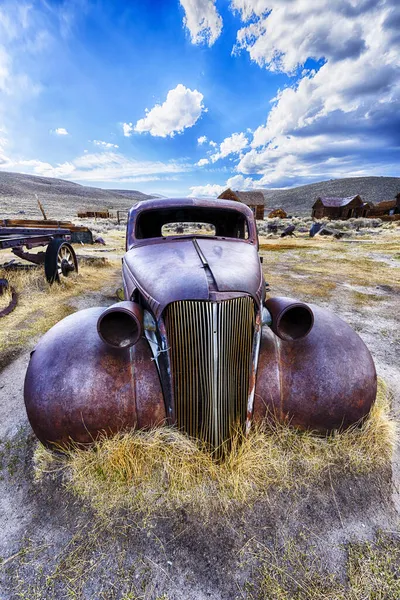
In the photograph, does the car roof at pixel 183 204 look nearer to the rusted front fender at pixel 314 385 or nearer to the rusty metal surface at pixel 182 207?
the rusty metal surface at pixel 182 207

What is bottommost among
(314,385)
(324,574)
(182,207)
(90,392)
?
(324,574)

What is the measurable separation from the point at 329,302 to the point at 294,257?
261 inches

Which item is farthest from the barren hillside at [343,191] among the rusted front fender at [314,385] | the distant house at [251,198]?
the rusted front fender at [314,385]

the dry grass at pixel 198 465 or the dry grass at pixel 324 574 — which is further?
the dry grass at pixel 198 465

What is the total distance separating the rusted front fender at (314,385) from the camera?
2125 mm

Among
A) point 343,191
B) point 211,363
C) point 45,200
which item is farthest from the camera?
point 343,191

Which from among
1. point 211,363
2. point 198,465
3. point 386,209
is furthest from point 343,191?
point 198,465

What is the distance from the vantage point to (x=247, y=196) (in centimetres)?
4372

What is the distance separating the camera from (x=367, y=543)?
159cm

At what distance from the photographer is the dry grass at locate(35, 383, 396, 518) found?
5.97ft

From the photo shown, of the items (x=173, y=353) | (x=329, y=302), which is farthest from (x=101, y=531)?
(x=329, y=302)

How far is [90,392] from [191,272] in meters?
1.16

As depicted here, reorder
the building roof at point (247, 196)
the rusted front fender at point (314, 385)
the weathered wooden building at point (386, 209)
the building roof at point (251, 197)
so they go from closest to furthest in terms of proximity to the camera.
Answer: the rusted front fender at point (314, 385) < the building roof at point (247, 196) < the building roof at point (251, 197) < the weathered wooden building at point (386, 209)

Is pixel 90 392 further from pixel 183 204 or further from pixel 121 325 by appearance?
pixel 183 204
